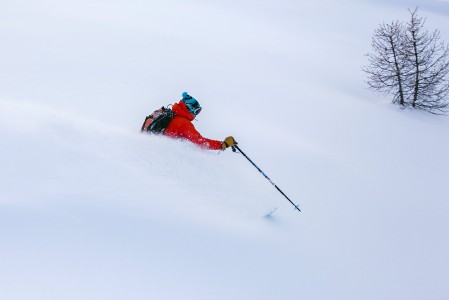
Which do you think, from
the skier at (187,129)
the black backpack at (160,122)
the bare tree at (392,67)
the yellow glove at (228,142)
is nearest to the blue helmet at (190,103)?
the skier at (187,129)

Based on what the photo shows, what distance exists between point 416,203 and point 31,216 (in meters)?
7.10

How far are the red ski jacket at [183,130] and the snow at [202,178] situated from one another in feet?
0.58

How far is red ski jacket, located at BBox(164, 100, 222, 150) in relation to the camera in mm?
6219

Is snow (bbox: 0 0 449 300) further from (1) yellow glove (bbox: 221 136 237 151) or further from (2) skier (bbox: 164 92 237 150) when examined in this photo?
(1) yellow glove (bbox: 221 136 237 151)

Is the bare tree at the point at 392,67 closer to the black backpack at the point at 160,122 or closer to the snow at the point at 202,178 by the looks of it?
the snow at the point at 202,178

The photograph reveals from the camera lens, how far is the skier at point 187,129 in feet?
20.4

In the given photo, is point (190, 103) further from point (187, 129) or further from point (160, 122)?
point (160, 122)

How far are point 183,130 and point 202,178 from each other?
862mm

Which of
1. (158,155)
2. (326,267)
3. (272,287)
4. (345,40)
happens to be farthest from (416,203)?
(345,40)

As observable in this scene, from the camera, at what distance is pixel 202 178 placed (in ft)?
19.9

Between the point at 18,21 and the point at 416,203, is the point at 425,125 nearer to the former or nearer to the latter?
the point at 416,203

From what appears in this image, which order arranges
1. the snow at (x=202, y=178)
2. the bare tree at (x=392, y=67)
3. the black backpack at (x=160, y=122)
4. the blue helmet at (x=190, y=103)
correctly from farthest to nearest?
the bare tree at (x=392, y=67) → the blue helmet at (x=190, y=103) → the black backpack at (x=160, y=122) → the snow at (x=202, y=178)

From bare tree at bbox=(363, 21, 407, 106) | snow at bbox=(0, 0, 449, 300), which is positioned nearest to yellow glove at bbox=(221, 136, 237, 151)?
snow at bbox=(0, 0, 449, 300)

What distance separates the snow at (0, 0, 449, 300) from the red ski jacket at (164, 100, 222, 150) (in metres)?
0.18
